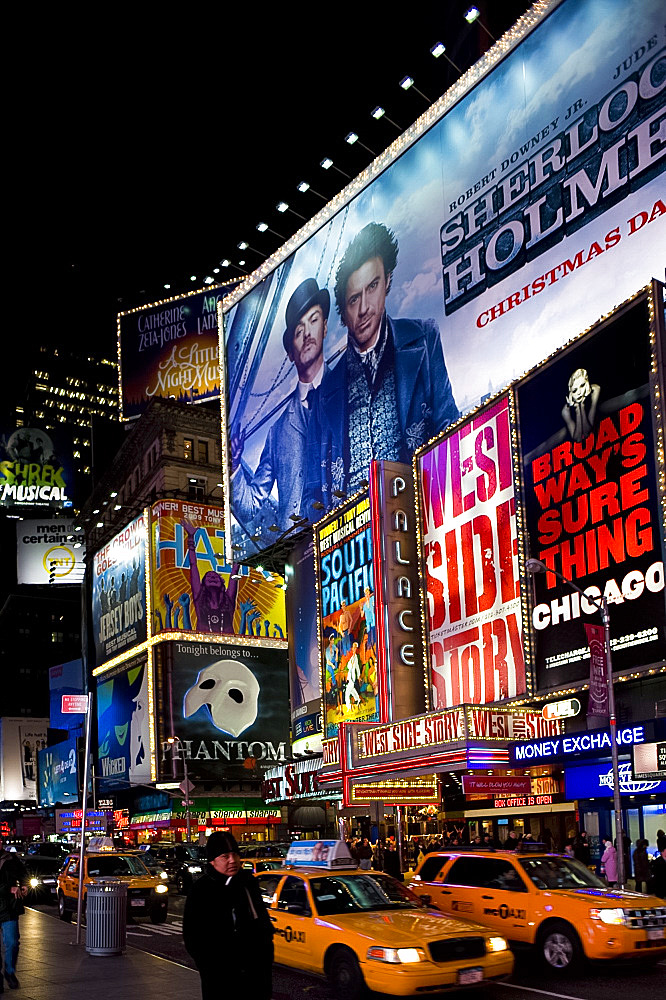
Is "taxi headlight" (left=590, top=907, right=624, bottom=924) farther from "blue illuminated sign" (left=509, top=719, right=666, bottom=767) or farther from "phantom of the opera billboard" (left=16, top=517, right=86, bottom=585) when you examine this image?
"phantom of the opera billboard" (left=16, top=517, right=86, bottom=585)

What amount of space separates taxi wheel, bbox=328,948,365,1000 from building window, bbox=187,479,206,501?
6650 cm

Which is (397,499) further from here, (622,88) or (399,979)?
(399,979)

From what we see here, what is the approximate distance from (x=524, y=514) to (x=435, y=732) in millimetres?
7221

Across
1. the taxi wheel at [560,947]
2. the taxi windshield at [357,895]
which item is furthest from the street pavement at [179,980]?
the taxi windshield at [357,895]

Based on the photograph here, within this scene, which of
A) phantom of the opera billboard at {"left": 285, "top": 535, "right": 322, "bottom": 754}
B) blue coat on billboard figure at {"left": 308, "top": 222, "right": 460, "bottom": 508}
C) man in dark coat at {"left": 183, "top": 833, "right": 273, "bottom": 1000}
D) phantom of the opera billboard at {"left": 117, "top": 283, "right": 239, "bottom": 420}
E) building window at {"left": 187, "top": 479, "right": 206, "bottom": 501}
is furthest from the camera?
building window at {"left": 187, "top": 479, "right": 206, "bottom": 501}

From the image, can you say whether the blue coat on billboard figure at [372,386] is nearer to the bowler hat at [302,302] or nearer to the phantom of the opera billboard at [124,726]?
the bowler hat at [302,302]

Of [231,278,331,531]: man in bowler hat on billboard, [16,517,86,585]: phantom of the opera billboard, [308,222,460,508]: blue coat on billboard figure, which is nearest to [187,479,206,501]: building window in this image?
[16,517,86,585]: phantom of the opera billboard

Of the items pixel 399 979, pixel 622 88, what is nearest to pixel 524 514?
pixel 622 88

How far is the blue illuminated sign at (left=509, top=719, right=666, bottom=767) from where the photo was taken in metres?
27.9

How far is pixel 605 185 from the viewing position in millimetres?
34531

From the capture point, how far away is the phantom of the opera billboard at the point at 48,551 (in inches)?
3649

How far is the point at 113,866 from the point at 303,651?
92.1ft

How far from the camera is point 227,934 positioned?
7.94 metres

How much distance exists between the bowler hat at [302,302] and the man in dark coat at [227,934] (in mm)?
44104
